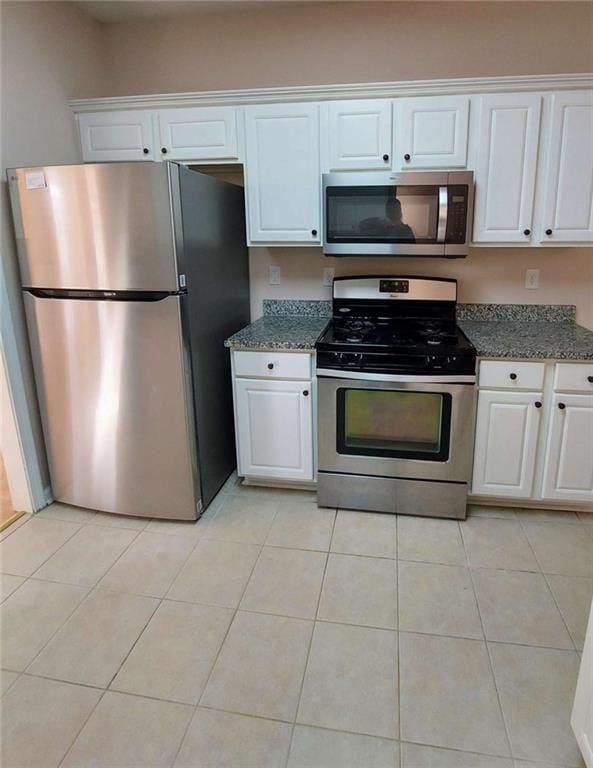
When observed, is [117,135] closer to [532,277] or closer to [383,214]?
[383,214]

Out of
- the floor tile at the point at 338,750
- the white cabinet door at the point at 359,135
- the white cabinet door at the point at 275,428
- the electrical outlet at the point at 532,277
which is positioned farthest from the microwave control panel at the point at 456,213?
the floor tile at the point at 338,750

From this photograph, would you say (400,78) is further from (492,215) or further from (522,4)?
(492,215)

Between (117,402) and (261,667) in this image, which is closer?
(261,667)

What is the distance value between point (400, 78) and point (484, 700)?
2865 mm

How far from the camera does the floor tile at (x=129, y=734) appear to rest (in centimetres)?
132

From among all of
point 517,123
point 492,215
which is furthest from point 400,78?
point 492,215

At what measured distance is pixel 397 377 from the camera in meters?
2.25

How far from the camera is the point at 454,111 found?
2.29m

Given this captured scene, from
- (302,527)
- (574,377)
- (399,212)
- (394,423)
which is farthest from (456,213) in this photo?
(302,527)

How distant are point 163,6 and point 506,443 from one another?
2.94 meters

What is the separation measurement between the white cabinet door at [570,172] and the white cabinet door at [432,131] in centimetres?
41

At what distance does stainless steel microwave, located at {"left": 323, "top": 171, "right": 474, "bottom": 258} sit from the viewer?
2318 millimetres

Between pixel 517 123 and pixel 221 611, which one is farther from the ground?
pixel 517 123

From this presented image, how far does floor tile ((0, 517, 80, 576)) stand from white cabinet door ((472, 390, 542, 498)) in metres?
2.03
